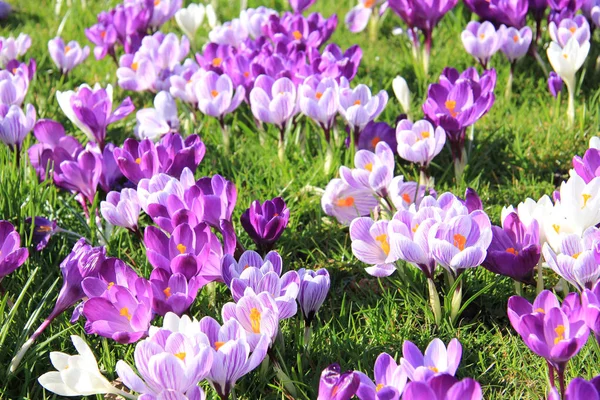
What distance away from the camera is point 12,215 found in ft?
8.33

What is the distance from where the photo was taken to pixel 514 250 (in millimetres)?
2027

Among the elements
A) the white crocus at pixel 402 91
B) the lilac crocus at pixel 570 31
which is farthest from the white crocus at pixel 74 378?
the lilac crocus at pixel 570 31

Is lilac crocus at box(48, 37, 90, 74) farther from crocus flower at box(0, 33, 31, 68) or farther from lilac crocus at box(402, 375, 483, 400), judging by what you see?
lilac crocus at box(402, 375, 483, 400)

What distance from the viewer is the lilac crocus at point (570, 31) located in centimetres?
305

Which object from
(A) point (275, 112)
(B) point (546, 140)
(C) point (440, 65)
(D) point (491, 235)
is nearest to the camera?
(D) point (491, 235)

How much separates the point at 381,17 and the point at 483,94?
67.7 inches

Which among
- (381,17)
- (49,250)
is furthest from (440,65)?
(49,250)

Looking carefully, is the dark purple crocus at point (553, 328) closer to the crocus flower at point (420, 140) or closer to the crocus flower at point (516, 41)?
the crocus flower at point (420, 140)

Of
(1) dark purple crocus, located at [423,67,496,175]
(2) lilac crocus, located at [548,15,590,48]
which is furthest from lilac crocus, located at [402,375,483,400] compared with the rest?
(2) lilac crocus, located at [548,15,590,48]

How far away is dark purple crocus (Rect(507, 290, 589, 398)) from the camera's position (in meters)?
1.64

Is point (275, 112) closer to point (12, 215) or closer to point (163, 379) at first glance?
point (12, 215)

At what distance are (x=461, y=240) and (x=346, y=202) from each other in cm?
63

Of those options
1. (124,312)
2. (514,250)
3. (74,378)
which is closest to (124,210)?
(124,312)

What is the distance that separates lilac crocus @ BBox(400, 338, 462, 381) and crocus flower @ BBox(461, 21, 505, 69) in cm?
183
